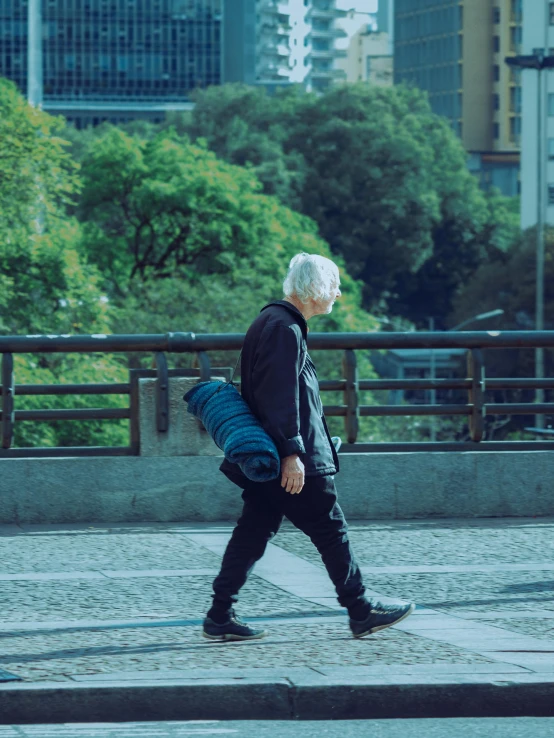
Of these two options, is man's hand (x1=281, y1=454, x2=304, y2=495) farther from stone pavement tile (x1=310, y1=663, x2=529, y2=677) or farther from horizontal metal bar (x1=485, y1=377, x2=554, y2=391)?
horizontal metal bar (x1=485, y1=377, x2=554, y2=391)

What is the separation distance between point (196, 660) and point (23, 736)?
3.23 feet

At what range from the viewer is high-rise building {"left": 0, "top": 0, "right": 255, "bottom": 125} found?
6526 inches

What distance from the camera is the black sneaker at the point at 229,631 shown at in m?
6.42

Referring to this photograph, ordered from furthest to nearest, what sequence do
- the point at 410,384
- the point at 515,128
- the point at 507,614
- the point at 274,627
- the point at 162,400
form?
the point at 515,128 < the point at 410,384 < the point at 162,400 < the point at 507,614 < the point at 274,627

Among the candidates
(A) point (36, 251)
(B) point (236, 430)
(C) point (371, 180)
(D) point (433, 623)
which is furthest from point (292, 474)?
(C) point (371, 180)

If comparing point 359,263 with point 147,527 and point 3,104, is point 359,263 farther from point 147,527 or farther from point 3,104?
point 147,527

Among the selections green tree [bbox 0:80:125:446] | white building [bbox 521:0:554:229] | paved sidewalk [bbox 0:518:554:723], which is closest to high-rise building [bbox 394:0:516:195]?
white building [bbox 521:0:554:229]

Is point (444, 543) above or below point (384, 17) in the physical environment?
below

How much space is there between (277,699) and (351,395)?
492cm

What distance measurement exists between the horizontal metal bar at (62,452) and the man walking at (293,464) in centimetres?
363

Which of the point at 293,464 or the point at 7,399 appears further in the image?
the point at 7,399

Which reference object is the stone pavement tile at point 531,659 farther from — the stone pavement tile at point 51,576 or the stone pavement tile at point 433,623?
the stone pavement tile at point 51,576

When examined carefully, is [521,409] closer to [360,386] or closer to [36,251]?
[360,386]

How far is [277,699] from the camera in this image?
18.2 ft
